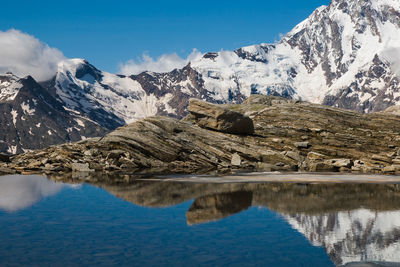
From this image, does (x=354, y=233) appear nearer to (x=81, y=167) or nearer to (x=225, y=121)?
(x=81, y=167)

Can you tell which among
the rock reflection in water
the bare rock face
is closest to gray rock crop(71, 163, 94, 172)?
the rock reflection in water

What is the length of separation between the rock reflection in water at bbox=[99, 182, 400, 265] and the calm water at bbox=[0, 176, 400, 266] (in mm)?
66

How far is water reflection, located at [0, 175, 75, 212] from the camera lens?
1480 inches

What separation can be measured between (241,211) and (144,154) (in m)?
54.3

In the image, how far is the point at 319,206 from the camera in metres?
36.5

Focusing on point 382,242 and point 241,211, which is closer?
point 382,242

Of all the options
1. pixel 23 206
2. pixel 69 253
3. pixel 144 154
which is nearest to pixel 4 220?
pixel 23 206

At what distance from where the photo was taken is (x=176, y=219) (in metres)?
31.5

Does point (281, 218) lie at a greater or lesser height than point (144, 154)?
lesser

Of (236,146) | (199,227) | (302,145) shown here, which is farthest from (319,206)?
(302,145)

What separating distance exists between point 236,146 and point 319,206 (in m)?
59.8

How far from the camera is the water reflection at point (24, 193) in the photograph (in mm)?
37594

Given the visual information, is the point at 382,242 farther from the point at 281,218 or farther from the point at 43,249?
the point at 43,249

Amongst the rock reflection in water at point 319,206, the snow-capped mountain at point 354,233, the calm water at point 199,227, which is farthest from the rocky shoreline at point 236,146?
the snow-capped mountain at point 354,233
